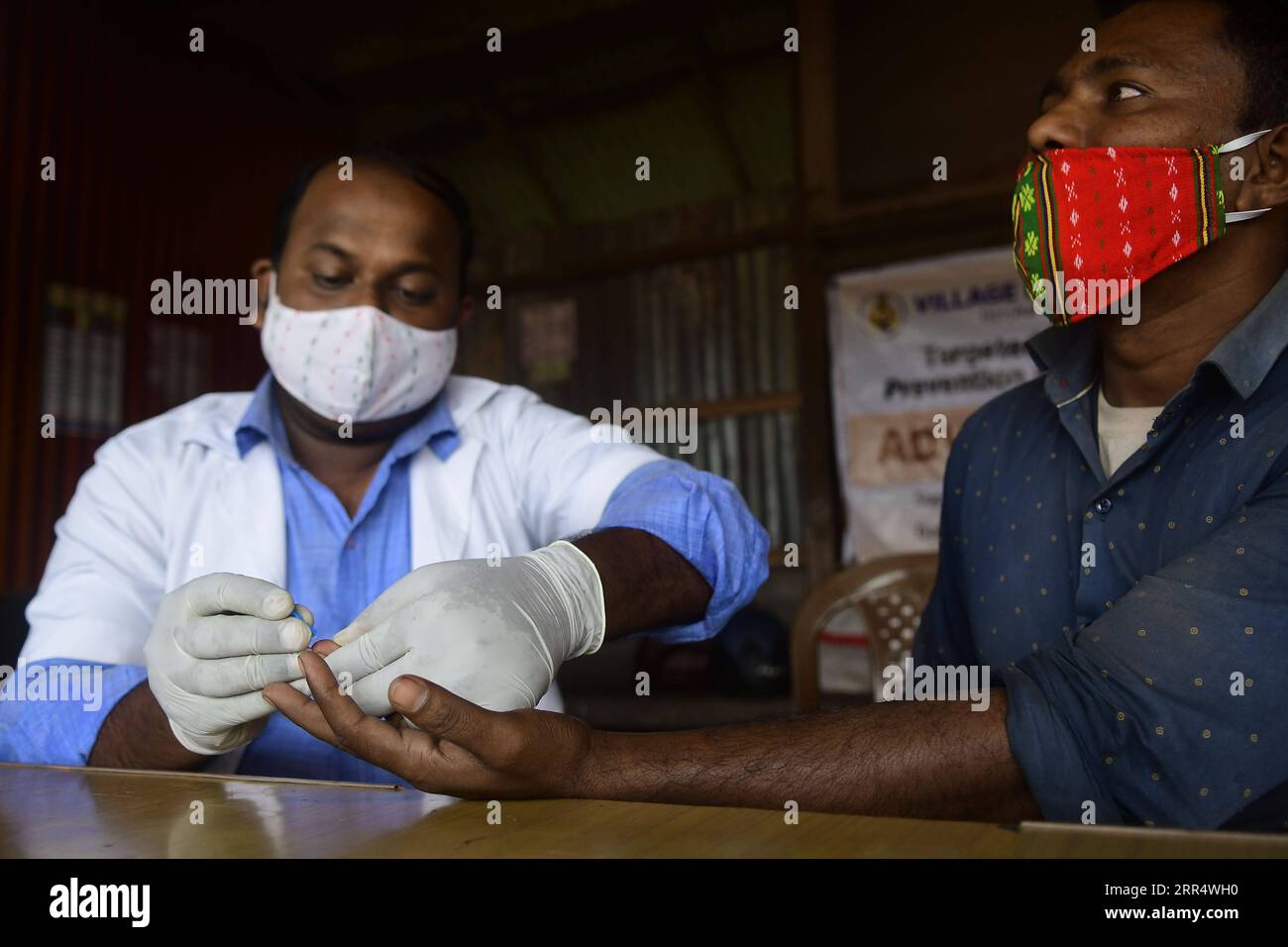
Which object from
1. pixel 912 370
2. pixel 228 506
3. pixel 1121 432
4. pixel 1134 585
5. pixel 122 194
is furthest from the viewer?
pixel 912 370

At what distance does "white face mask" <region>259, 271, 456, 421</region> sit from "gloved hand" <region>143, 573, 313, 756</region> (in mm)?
626

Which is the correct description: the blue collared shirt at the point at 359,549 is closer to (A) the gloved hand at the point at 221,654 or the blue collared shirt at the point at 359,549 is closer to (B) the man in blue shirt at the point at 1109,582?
(A) the gloved hand at the point at 221,654

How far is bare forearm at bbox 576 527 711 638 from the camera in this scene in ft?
4.59

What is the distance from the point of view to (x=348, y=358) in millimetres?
1824

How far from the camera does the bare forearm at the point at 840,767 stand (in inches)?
40.9

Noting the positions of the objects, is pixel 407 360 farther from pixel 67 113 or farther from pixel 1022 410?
pixel 67 113

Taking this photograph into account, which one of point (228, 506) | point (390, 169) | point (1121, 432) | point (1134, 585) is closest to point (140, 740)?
point (228, 506)

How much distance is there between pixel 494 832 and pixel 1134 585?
878 millimetres

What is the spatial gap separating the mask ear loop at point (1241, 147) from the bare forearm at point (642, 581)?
37.7 inches

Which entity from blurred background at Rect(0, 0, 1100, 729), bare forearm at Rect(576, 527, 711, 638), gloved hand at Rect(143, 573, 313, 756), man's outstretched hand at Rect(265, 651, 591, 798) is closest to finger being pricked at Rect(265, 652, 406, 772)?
man's outstretched hand at Rect(265, 651, 591, 798)

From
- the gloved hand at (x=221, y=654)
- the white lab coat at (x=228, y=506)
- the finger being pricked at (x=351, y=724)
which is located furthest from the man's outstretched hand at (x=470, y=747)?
the white lab coat at (x=228, y=506)

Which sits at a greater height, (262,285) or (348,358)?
(262,285)

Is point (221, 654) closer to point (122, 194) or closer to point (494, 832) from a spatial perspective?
point (494, 832)
